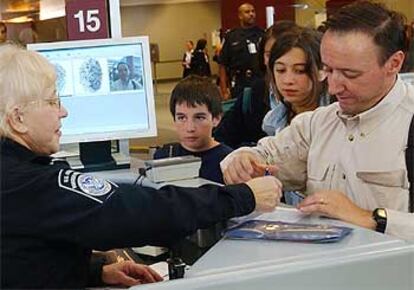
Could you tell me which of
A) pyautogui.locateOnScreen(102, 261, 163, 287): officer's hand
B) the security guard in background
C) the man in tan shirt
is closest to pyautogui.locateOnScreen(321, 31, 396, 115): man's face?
the man in tan shirt

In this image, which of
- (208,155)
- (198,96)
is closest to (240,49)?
(198,96)

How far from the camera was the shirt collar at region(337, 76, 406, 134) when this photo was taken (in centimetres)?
169

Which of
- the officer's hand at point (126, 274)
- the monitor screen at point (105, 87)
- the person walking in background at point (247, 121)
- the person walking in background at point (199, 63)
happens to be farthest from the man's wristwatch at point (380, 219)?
the person walking in background at point (199, 63)

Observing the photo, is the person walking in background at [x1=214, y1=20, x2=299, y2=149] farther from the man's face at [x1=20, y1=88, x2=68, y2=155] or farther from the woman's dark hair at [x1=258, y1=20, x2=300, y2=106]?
the man's face at [x1=20, y1=88, x2=68, y2=155]

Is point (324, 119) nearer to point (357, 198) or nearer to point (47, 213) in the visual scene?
point (357, 198)

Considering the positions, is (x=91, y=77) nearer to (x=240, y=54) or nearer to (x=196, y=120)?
(x=196, y=120)

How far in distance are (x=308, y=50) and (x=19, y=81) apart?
1.43 metres

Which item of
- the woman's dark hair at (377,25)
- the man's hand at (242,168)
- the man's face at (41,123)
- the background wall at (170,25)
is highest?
the background wall at (170,25)

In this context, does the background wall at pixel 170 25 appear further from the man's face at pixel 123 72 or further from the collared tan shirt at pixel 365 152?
the collared tan shirt at pixel 365 152

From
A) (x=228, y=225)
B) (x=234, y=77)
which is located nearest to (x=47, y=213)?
(x=228, y=225)

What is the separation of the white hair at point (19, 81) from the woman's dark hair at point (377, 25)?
0.75 m

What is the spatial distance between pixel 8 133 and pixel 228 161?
665mm

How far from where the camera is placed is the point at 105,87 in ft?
8.73

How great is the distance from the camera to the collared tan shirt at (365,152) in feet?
5.49
